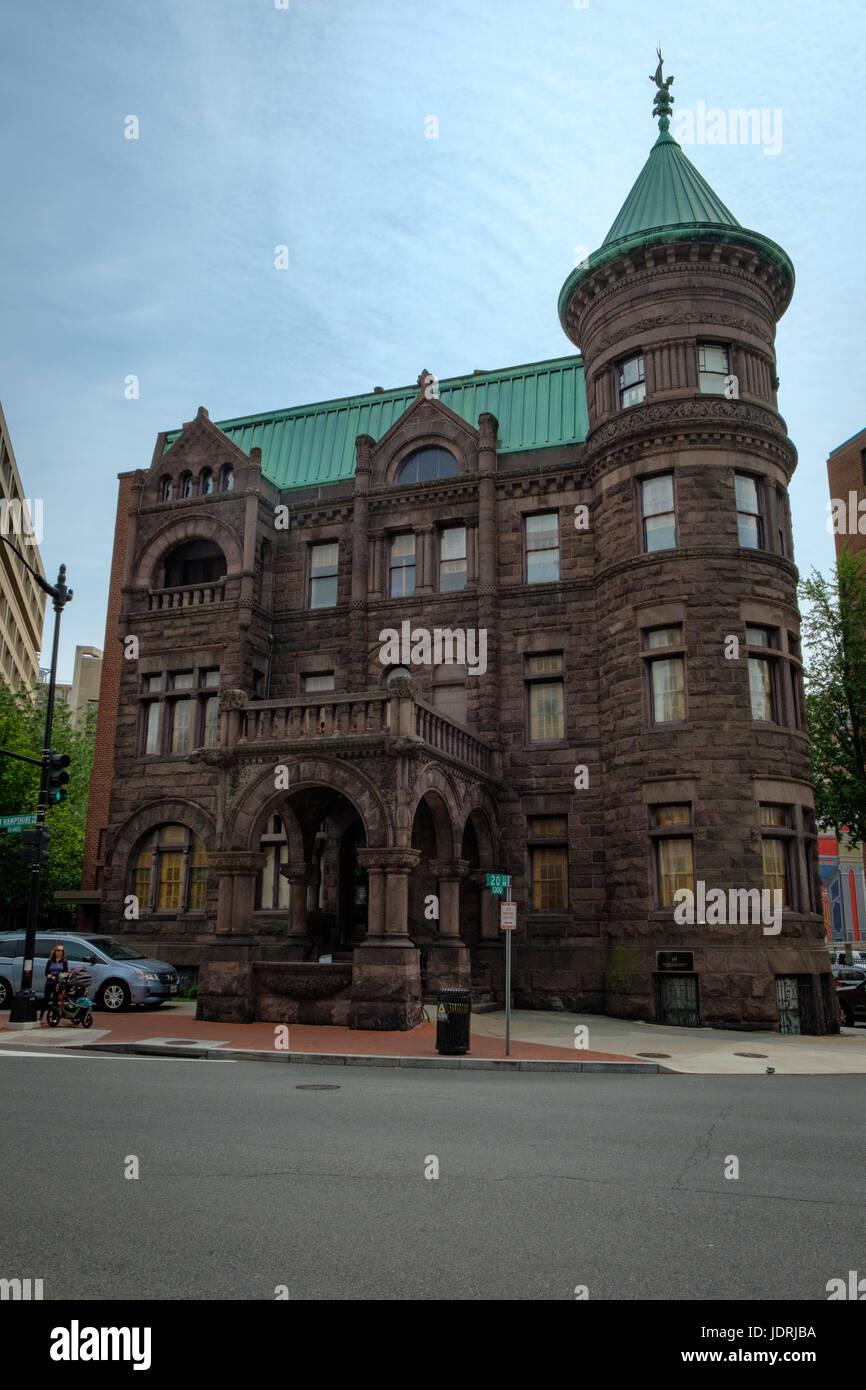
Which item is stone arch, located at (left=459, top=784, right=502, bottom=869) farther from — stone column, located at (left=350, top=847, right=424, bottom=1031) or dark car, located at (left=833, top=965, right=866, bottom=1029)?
dark car, located at (left=833, top=965, right=866, bottom=1029)

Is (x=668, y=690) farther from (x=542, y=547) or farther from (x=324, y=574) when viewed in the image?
(x=324, y=574)

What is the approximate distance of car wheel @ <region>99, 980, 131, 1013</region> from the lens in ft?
75.1

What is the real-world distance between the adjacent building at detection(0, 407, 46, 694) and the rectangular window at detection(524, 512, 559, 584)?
40631 millimetres

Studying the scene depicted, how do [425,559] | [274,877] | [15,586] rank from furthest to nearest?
[15,586] → [425,559] → [274,877]

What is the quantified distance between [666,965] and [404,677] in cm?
855

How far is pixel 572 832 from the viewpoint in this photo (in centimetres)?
2514

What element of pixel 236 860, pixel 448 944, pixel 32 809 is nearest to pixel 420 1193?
pixel 236 860

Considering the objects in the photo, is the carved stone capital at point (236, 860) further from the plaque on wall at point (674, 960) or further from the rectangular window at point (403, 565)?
the rectangular window at point (403, 565)

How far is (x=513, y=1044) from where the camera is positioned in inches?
710

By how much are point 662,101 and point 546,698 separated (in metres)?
17.1

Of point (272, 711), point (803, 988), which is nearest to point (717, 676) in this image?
point (803, 988)

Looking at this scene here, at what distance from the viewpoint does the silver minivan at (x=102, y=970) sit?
2284cm

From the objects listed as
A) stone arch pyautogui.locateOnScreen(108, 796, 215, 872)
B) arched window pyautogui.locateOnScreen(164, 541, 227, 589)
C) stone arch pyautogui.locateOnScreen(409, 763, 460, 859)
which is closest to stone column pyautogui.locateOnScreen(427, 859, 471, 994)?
stone arch pyautogui.locateOnScreen(409, 763, 460, 859)
